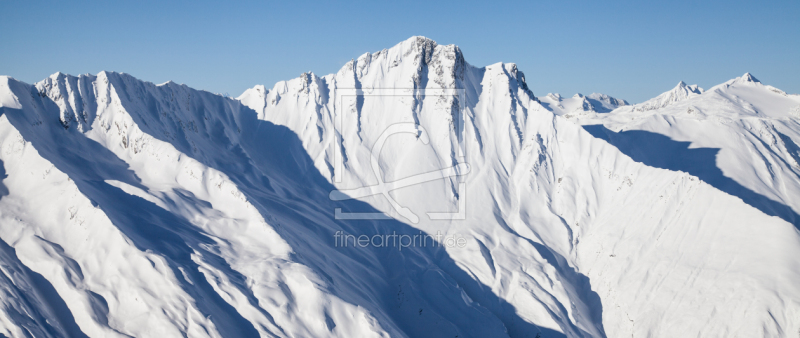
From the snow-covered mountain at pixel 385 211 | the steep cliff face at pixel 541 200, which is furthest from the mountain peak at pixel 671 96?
the steep cliff face at pixel 541 200

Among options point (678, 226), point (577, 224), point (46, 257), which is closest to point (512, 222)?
point (577, 224)

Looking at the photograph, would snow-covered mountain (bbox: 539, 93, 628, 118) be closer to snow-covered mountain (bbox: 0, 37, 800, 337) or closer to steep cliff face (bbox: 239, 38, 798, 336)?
snow-covered mountain (bbox: 0, 37, 800, 337)

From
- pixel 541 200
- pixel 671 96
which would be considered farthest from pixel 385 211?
pixel 671 96

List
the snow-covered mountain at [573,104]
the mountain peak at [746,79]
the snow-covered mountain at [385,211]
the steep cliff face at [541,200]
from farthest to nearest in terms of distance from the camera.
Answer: the snow-covered mountain at [573,104], the mountain peak at [746,79], the steep cliff face at [541,200], the snow-covered mountain at [385,211]

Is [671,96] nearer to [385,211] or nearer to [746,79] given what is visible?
[746,79]

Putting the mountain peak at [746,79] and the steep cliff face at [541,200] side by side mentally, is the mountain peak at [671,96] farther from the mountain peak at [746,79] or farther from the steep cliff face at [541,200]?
the steep cliff face at [541,200]

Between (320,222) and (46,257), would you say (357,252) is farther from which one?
(46,257)

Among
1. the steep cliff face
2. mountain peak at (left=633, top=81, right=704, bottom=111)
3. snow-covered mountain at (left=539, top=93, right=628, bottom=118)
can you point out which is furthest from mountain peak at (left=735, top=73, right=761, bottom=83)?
the steep cliff face

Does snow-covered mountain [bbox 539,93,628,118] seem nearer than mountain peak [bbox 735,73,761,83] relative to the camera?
No
